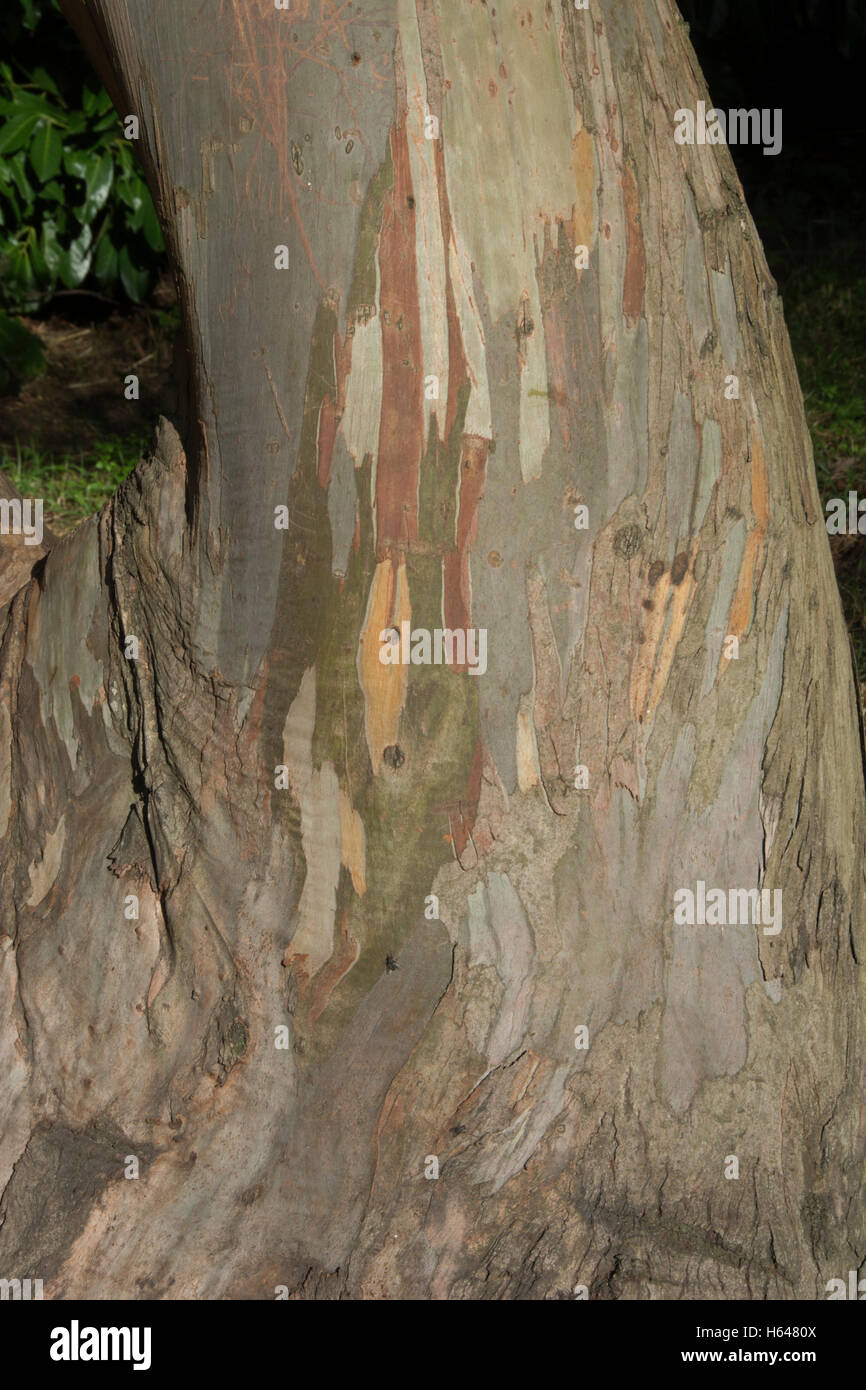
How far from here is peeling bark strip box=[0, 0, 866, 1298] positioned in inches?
65.5

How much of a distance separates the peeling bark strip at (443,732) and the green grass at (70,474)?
9.43ft

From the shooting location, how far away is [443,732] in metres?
1.78

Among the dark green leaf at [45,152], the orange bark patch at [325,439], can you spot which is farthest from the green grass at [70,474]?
the orange bark patch at [325,439]

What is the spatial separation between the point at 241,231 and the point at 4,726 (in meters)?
1.00

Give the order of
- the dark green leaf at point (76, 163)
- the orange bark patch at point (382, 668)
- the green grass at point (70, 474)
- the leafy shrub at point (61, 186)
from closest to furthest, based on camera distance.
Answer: the orange bark patch at point (382, 668)
the green grass at point (70, 474)
the leafy shrub at point (61, 186)
the dark green leaf at point (76, 163)

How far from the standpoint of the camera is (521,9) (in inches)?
64.3

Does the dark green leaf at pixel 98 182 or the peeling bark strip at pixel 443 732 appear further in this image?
the dark green leaf at pixel 98 182

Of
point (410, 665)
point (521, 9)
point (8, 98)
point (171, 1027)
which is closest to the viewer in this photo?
point (521, 9)

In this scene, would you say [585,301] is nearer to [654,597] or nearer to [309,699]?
[654,597]

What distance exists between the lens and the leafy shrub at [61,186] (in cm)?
564

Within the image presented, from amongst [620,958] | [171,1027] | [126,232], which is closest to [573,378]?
[620,958]

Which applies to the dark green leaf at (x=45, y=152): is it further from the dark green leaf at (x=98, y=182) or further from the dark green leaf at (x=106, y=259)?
the dark green leaf at (x=106, y=259)
